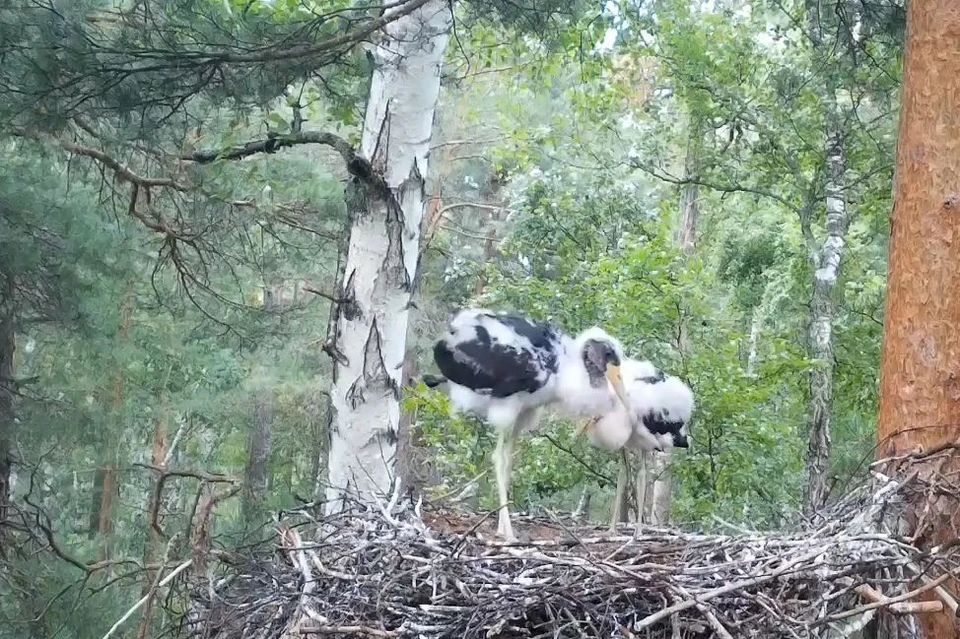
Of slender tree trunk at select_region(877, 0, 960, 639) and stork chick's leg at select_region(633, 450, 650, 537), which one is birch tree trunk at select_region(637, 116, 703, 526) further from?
slender tree trunk at select_region(877, 0, 960, 639)

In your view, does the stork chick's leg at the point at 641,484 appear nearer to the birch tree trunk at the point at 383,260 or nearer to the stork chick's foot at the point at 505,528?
the stork chick's foot at the point at 505,528

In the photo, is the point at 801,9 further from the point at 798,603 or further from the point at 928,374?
the point at 798,603

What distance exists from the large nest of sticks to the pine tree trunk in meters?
3.29

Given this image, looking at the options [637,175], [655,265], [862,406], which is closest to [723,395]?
[655,265]

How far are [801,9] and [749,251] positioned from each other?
9.83 feet

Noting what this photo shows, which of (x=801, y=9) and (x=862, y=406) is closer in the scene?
(x=801, y=9)

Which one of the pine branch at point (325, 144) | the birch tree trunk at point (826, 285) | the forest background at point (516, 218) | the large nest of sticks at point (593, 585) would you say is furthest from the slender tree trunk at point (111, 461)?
the large nest of sticks at point (593, 585)

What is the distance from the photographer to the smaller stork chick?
4.26 metres

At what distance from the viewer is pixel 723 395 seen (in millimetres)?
6266

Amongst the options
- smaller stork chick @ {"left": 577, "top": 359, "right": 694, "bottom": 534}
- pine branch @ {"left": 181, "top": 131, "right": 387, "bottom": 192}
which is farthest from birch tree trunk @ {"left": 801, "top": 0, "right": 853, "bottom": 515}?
pine branch @ {"left": 181, "top": 131, "right": 387, "bottom": 192}

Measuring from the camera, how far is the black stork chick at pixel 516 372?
407 cm

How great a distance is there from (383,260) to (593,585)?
1.99 meters

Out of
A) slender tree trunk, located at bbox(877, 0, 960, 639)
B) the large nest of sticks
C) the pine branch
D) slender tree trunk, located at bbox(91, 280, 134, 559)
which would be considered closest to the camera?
the large nest of sticks

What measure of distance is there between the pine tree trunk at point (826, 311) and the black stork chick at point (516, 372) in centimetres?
275
